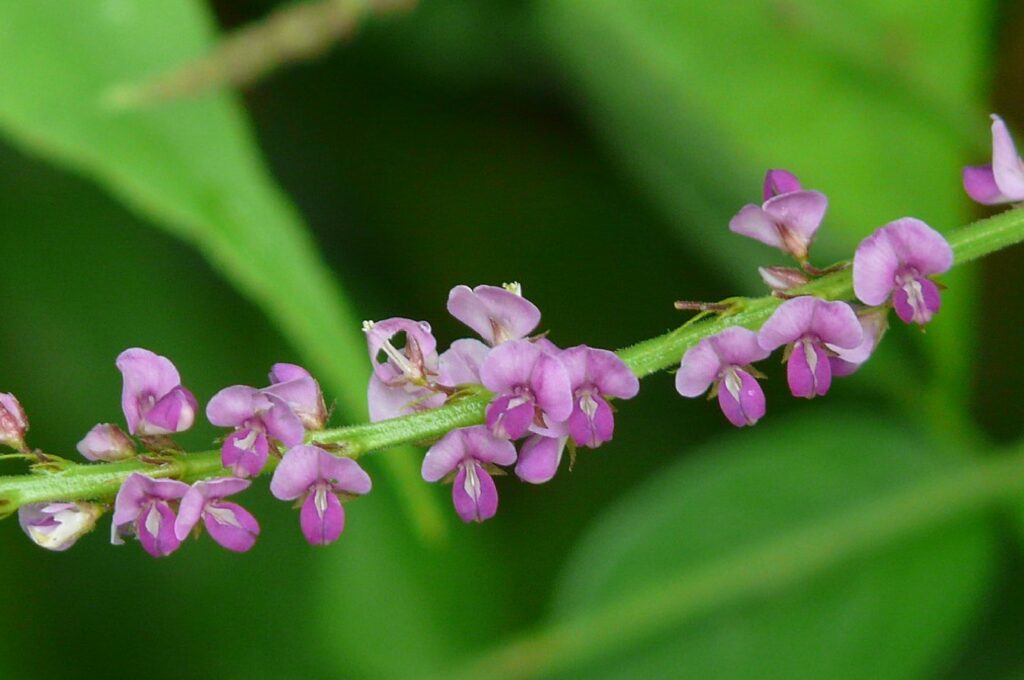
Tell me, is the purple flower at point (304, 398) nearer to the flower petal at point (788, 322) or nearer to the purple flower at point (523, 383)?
the purple flower at point (523, 383)

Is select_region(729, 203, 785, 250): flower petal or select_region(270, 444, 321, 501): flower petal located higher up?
select_region(729, 203, 785, 250): flower petal

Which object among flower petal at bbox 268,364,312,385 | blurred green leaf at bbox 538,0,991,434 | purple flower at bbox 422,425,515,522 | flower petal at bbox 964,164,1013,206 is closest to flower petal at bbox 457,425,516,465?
purple flower at bbox 422,425,515,522

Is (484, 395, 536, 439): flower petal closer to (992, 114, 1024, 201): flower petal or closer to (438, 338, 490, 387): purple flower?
(438, 338, 490, 387): purple flower

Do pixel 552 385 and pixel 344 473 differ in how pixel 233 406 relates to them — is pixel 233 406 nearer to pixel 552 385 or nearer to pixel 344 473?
pixel 344 473

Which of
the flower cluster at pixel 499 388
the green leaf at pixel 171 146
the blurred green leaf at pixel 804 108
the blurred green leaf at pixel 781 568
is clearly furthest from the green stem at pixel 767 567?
the flower cluster at pixel 499 388

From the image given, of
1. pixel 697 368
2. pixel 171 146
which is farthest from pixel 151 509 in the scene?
pixel 171 146

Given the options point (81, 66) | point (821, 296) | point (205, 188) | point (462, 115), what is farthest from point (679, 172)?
point (821, 296)
